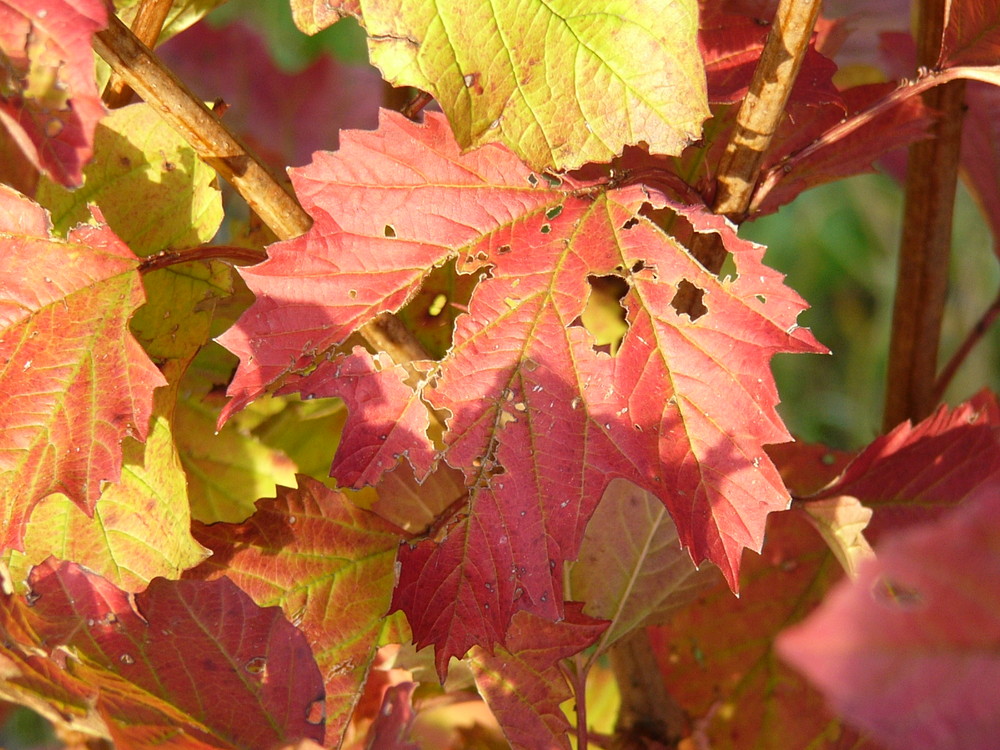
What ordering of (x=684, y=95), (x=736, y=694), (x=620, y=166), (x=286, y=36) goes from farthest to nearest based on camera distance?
(x=286, y=36), (x=736, y=694), (x=620, y=166), (x=684, y=95)

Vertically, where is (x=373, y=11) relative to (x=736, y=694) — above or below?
above

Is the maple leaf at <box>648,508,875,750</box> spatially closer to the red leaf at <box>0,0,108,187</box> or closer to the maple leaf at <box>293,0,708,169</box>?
the maple leaf at <box>293,0,708,169</box>

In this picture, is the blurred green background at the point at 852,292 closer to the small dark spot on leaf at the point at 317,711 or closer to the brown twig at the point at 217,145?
the brown twig at the point at 217,145

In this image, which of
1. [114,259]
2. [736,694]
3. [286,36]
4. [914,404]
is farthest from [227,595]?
[286,36]

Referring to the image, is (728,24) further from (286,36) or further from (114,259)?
(286,36)

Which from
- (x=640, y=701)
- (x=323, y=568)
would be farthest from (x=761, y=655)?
(x=323, y=568)

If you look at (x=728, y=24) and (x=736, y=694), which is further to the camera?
(x=736, y=694)

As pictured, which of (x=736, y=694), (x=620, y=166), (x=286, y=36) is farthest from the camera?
(x=286, y=36)

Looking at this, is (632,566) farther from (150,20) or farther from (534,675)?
(150,20)
